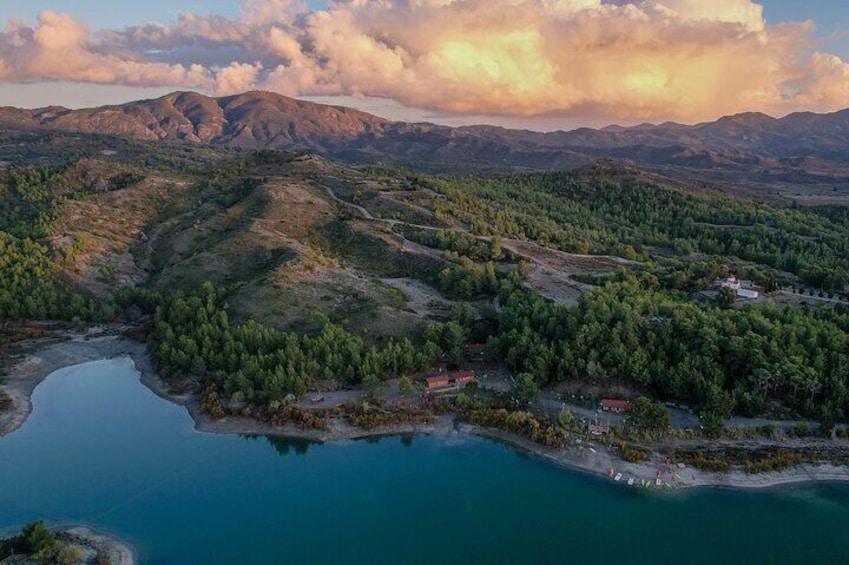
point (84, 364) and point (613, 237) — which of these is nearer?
point (84, 364)

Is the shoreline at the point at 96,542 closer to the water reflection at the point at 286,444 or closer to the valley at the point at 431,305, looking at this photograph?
the water reflection at the point at 286,444

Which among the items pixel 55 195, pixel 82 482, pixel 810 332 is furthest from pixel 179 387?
pixel 55 195

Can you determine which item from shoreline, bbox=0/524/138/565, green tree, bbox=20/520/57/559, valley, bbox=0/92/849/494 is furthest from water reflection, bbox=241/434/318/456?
green tree, bbox=20/520/57/559

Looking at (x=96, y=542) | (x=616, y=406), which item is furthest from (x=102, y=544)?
(x=616, y=406)

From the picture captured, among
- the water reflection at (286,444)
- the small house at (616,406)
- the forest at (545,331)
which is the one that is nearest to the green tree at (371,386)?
the forest at (545,331)

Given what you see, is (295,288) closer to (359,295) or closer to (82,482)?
(359,295)

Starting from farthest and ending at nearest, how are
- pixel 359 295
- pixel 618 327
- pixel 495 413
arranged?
pixel 359 295 → pixel 618 327 → pixel 495 413

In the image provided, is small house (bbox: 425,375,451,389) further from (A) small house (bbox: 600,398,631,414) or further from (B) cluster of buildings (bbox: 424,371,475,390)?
(A) small house (bbox: 600,398,631,414)

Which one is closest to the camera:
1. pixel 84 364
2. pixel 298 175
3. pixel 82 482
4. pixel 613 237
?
pixel 82 482
